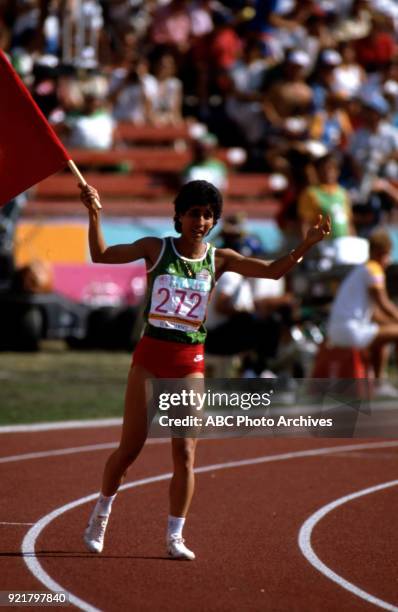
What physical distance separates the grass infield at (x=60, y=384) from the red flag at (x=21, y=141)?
4711mm

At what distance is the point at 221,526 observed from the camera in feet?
25.1

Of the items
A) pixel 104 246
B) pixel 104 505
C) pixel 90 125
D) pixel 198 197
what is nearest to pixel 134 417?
pixel 104 505

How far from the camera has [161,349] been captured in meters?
6.64

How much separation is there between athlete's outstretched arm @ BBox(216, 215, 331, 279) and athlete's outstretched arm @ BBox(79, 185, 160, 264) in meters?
0.35

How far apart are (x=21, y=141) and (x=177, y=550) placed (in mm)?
2151

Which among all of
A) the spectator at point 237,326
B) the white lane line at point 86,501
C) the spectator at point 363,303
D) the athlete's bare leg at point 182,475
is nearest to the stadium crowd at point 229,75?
the spectator at point 237,326

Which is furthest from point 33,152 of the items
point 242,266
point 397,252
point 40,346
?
point 397,252

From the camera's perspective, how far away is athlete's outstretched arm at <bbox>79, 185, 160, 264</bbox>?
6551mm

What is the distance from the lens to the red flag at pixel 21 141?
711 cm

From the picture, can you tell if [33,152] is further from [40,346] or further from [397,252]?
[397,252]

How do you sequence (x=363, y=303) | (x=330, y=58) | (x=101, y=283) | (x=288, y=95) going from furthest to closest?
(x=330, y=58) → (x=288, y=95) → (x=101, y=283) → (x=363, y=303)

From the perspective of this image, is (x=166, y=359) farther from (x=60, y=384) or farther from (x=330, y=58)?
(x=330, y=58)

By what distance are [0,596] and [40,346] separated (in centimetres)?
1177

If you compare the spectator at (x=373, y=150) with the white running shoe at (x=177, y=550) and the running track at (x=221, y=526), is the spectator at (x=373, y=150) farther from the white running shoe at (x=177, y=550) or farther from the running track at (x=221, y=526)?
the white running shoe at (x=177, y=550)
